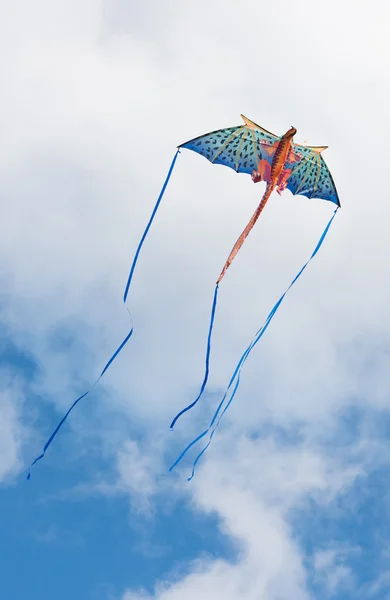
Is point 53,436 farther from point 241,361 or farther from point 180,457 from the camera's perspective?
point 241,361

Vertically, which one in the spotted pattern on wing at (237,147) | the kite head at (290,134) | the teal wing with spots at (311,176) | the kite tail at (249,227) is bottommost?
the kite tail at (249,227)

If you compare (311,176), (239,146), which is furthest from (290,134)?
(311,176)

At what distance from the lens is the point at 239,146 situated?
32.3 metres

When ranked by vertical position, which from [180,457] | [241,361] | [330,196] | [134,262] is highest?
[330,196]

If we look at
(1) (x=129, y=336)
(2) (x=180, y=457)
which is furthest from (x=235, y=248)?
(2) (x=180, y=457)

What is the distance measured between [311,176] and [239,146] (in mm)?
3881

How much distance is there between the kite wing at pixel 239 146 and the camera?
3189 cm

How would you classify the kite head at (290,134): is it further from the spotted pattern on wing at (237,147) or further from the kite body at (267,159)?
the spotted pattern on wing at (237,147)

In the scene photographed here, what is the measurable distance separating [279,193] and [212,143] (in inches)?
158

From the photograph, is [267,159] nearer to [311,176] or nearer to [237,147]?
[237,147]

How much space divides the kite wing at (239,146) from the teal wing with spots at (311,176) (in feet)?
4.34

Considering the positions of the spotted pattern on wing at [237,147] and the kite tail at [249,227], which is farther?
the spotted pattern on wing at [237,147]

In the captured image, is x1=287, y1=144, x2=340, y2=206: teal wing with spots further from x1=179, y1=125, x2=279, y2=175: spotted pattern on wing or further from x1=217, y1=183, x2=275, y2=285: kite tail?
x1=179, y1=125, x2=279, y2=175: spotted pattern on wing

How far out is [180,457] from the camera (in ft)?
97.1
